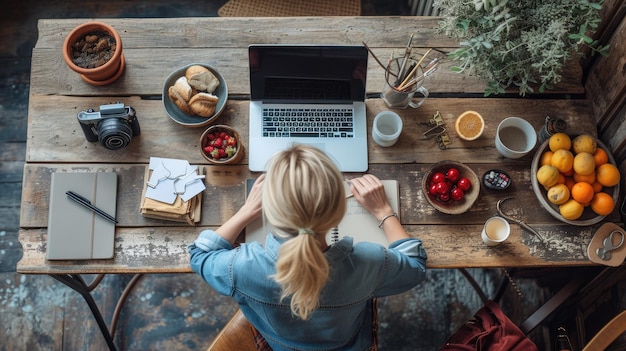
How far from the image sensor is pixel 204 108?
1.74 meters

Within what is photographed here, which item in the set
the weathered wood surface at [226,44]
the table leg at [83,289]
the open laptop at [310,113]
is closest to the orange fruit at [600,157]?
the weathered wood surface at [226,44]

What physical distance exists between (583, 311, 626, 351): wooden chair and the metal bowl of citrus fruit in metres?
0.30

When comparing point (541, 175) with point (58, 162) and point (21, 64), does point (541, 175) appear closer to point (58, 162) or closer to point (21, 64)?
point (58, 162)

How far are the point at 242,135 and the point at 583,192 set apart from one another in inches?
42.2

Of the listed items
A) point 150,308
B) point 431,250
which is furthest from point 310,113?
point 150,308

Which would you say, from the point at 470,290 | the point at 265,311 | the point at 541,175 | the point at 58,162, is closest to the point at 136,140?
the point at 58,162

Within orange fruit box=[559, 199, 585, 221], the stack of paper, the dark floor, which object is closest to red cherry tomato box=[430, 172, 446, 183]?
orange fruit box=[559, 199, 585, 221]

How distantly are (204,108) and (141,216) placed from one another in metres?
0.39

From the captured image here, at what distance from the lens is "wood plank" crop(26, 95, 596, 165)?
1.77 metres

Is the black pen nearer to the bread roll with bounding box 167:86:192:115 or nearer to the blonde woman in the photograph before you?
the blonde woman

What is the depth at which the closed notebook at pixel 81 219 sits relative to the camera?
5.43 ft

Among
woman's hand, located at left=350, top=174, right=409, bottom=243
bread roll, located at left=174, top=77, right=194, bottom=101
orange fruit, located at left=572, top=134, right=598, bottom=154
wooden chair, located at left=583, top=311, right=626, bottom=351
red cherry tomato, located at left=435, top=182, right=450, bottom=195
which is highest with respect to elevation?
bread roll, located at left=174, top=77, right=194, bottom=101

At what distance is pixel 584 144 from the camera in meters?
1.71

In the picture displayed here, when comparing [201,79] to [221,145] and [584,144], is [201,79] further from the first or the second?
[584,144]
